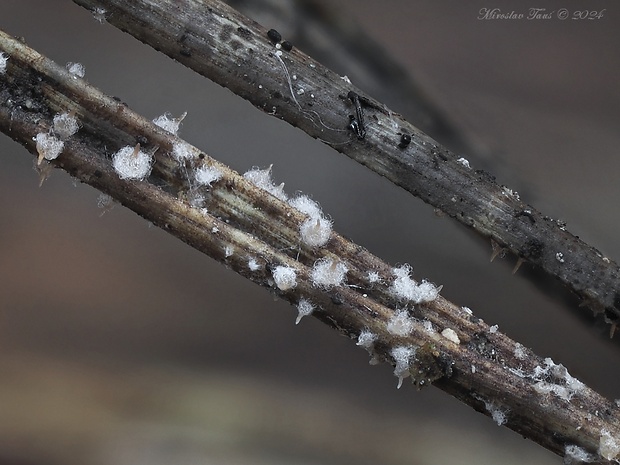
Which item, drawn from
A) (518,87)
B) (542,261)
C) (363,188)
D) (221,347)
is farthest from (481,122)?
(221,347)

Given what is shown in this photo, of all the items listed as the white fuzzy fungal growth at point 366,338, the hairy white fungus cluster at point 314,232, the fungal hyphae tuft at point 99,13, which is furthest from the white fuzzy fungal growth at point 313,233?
the fungal hyphae tuft at point 99,13

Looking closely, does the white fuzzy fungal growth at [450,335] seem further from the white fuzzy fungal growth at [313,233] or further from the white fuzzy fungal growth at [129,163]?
the white fuzzy fungal growth at [129,163]

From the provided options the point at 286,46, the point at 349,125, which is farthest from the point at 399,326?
the point at 286,46

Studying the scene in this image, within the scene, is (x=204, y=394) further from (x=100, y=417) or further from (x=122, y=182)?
(x=122, y=182)

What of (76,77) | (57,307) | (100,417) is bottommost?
(100,417)

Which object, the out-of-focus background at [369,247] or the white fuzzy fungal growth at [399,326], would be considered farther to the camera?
the out-of-focus background at [369,247]

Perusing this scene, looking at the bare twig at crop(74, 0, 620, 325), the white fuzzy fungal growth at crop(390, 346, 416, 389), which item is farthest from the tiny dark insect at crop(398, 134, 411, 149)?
the white fuzzy fungal growth at crop(390, 346, 416, 389)

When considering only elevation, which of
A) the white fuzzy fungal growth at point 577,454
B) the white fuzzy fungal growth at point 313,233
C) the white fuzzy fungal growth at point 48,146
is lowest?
the white fuzzy fungal growth at point 577,454

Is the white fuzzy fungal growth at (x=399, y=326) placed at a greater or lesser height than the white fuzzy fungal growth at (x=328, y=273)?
lesser
